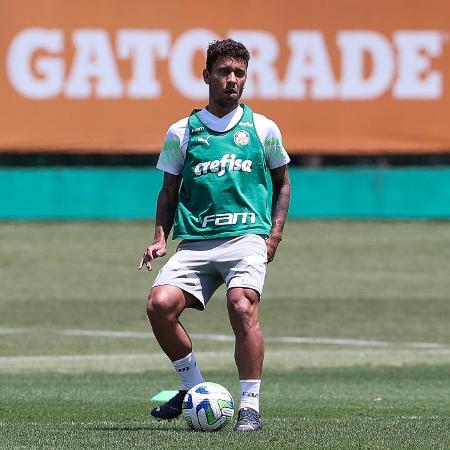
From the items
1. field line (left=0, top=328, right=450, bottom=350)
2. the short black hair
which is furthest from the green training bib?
field line (left=0, top=328, right=450, bottom=350)

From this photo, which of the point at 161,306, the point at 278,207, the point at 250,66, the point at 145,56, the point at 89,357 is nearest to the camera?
the point at 161,306

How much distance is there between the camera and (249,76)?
29047 millimetres

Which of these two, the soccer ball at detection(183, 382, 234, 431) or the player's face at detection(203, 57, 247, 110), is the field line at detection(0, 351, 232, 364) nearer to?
the soccer ball at detection(183, 382, 234, 431)

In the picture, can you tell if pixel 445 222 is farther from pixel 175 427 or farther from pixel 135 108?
pixel 175 427

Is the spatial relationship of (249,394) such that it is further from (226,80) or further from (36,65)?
(36,65)

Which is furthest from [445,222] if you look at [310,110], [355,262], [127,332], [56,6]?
[127,332]

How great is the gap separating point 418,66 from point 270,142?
70.3 ft

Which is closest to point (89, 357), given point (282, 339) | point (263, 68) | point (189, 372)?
point (282, 339)

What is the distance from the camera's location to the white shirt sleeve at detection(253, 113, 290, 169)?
866cm

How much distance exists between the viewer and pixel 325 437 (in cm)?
792

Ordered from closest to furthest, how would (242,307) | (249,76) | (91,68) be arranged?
(242,307) < (91,68) < (249,76)

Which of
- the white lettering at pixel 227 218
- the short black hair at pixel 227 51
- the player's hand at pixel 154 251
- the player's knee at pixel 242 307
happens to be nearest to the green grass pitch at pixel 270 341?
the player's knee at pixel 242 307

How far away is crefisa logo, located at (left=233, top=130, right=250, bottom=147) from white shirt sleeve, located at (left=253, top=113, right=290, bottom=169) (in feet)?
0.28

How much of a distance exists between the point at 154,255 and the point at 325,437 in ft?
4.89
